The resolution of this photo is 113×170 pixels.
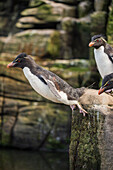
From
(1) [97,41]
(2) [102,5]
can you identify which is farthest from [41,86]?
(2) [102,5]

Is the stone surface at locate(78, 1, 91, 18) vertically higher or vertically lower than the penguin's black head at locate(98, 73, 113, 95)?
higher

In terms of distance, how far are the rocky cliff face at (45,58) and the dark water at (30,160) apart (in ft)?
1.09

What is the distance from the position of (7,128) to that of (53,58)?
2.47m

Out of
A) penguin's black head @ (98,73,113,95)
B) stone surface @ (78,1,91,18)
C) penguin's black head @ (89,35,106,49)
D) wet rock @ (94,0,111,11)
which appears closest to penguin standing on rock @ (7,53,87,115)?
penguin's black head @ (98,73,113,95)

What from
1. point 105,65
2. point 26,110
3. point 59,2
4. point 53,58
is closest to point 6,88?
point 26,110

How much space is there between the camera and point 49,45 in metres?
7.99

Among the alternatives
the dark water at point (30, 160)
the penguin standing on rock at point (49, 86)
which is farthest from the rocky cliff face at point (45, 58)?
the penguin standing on rock at point (49, 86)

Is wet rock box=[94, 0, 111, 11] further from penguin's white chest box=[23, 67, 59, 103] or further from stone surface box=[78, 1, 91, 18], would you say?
penguin's white chest box=[23, 67, 59, 103]

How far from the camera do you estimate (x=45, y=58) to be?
802 cm

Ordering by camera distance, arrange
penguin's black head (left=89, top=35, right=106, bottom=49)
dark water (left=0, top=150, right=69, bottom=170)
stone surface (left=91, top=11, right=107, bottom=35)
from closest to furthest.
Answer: penguin's black head (left=89, top=35, right=106, bottom=49) < dark water (left=0, top=150, right=69, bottom=170) < stone surface (left=91, top=11, right=107, bottom=35)

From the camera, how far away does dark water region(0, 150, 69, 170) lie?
6645 mm

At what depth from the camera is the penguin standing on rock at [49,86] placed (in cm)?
310

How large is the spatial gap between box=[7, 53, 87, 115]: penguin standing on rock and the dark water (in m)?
3.45

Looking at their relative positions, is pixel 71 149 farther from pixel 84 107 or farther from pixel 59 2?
pixel 59 2
